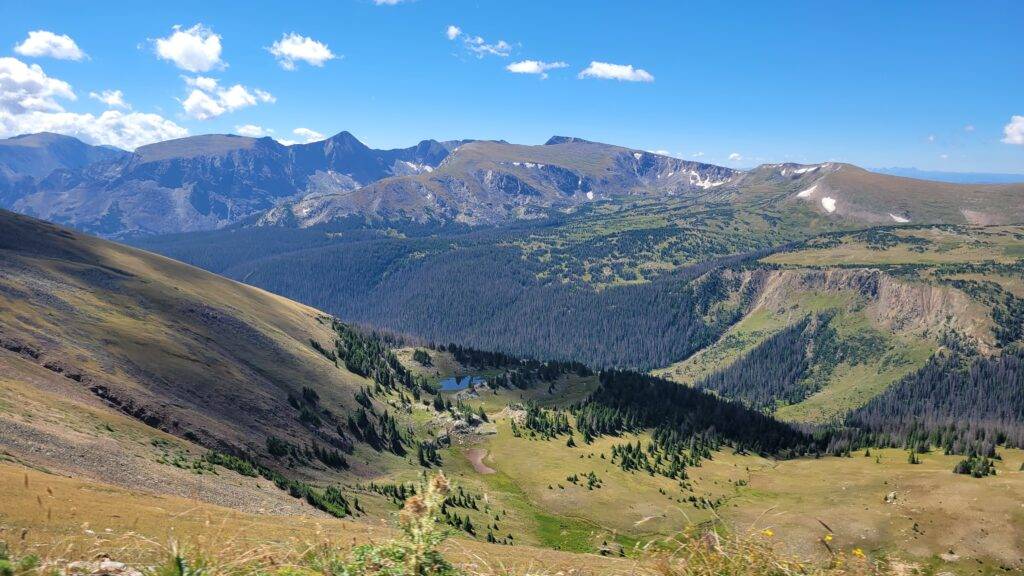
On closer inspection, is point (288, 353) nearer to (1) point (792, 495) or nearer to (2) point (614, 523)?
(2) point (614, 523)

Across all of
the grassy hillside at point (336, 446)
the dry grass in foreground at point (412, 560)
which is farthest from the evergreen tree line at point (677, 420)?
the dry grass in foreground at point (412, 560)

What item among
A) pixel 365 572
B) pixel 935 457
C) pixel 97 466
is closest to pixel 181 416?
pixel 97 466

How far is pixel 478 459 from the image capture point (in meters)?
128

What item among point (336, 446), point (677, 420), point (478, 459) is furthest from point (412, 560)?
point (677, 420)

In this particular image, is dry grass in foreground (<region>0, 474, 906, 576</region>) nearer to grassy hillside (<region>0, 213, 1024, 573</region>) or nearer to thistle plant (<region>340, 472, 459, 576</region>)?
thistle plant (<region>340, 472, 459, 576</region>)

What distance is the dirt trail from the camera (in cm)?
12171

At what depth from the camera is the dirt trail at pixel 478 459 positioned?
12171 cm

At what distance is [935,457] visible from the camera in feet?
475

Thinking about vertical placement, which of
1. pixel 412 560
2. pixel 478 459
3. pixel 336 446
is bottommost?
pixel 478 459

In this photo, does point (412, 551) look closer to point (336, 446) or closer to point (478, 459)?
point (336, 446)

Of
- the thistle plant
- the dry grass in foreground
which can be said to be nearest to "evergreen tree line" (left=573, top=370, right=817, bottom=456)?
the dry grass in foreground

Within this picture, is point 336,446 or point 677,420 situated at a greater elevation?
point 336,446

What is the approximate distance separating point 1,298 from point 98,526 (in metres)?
79.7

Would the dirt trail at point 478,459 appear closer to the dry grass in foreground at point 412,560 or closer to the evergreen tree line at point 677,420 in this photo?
the evergreen tree line at point 677,420
